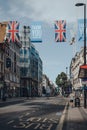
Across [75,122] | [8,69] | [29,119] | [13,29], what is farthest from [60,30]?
[8,69]

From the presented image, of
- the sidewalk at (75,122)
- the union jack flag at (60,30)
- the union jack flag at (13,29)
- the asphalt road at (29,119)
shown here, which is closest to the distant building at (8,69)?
the union jack flag at (13,29)

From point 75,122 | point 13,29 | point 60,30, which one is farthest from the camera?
point 13,29

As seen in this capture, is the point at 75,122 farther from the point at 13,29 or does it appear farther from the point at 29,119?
the point at 13,29

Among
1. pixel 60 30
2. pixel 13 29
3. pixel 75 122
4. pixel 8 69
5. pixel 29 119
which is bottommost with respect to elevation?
pixel 75 122

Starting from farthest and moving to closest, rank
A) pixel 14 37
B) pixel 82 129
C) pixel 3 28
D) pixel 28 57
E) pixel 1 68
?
pixel 28 57 → pixel 1 68 → pixel 3 28 → pixel 14 37 → pixel 82 129

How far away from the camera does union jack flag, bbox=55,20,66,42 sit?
37.8 meters

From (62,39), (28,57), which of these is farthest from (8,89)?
(62,39)

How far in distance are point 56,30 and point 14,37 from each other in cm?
486

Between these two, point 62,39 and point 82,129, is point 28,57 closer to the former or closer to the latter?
point 62,39

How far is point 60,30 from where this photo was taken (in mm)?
38031

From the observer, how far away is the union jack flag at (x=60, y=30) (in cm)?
3784

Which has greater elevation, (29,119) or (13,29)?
(13,29)

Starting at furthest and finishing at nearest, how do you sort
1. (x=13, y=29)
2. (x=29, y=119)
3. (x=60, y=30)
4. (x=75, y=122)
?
(x=13, y=29) → (x=60, y=30) → (x=29, y=119) → (x=75, y=122)

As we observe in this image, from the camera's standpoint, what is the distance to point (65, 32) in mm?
38156
